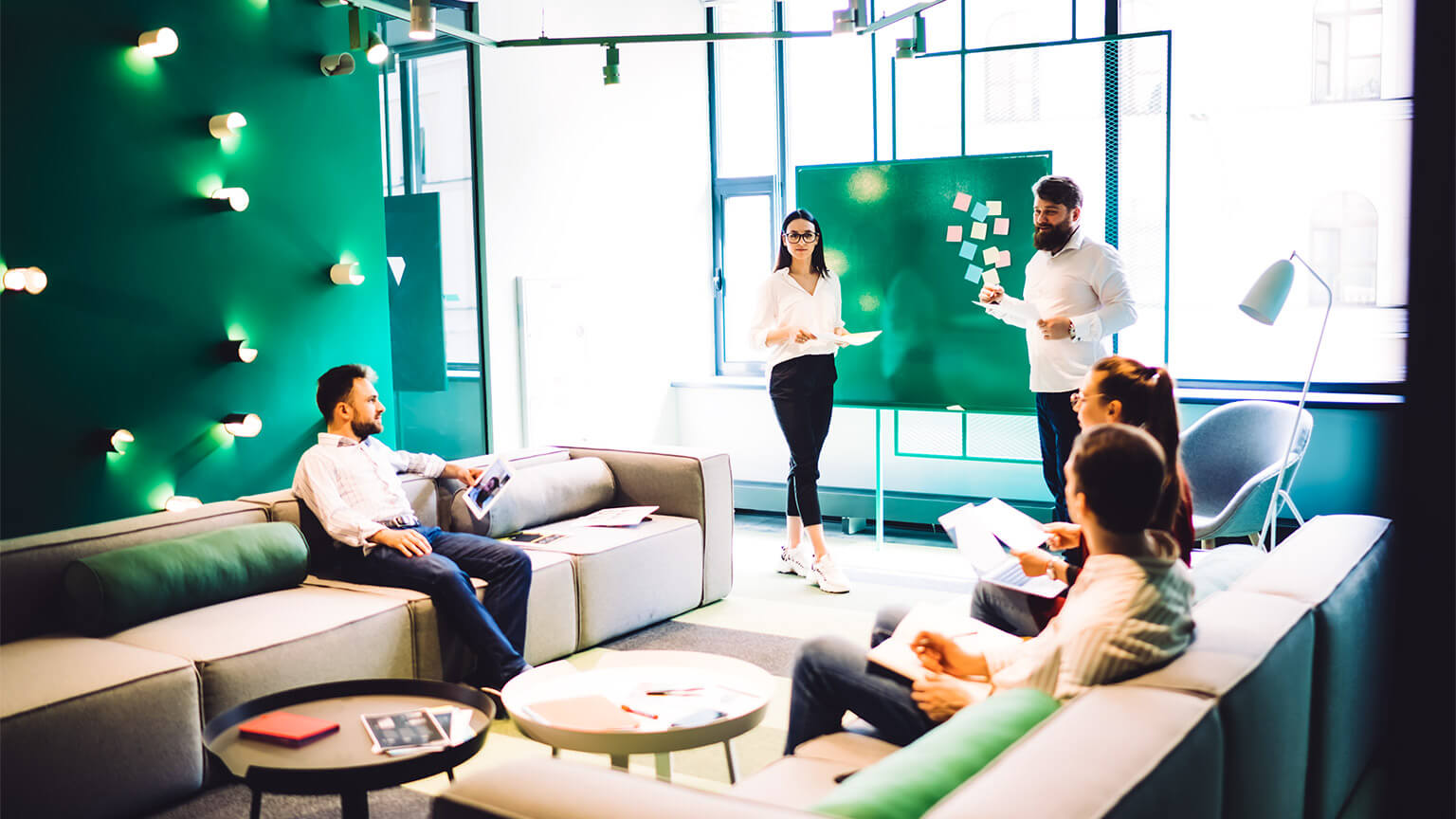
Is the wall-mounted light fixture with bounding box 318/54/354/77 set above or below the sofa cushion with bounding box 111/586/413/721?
above

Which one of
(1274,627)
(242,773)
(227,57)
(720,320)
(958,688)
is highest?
(227,57)

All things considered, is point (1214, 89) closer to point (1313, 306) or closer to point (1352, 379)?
point (1313, 306)

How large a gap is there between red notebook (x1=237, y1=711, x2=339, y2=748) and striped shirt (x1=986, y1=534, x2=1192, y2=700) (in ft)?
4.48

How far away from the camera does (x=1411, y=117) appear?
40.1 inches

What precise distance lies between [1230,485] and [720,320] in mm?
3335

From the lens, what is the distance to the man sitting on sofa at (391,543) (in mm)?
3416

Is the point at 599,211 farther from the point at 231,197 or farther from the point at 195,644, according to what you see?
the point at 195,644

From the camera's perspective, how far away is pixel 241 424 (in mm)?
4148

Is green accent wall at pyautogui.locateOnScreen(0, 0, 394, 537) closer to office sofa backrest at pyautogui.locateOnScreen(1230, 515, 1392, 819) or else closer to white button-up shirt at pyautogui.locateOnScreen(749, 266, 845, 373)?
white button-up shirt at pyautogui.locateOnScreen(749, 266, 845, 373)

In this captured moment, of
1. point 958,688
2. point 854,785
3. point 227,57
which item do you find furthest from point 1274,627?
point 227,57

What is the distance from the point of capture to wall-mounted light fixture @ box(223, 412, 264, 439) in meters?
4.14

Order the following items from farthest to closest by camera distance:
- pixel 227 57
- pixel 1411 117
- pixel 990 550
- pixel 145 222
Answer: pixel 227 57, pixel 145 222, pixel 990 550, pixel 1411 117

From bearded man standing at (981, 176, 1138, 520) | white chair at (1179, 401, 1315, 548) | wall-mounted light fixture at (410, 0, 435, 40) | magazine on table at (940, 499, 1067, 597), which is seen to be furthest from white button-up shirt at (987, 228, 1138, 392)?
wall-mounted light fixture at (410, 0, 435, 40)

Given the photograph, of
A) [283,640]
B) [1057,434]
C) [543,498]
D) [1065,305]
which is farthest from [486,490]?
[1065,305]
